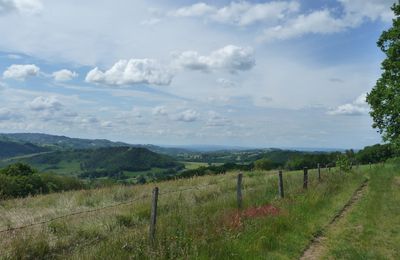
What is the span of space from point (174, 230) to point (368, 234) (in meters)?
6.30

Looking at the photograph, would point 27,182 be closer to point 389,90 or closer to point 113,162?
point 389,90

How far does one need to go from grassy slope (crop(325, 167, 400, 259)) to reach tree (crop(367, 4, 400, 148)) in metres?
11.5

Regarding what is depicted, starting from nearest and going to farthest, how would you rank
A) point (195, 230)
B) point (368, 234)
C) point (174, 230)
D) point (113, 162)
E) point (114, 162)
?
1. point (174, 230)
2. point (195, 230)
3. point (368, 234)
4. point (114, 162)
5. point (113, 162)

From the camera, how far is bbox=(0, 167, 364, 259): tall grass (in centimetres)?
919

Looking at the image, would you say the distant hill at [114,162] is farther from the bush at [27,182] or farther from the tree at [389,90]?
the tree at [389,90]

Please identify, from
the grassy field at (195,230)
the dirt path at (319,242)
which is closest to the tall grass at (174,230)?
the grassy field at (195,230)

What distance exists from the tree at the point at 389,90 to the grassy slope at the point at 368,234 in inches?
453

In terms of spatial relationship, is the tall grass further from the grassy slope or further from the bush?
the bush

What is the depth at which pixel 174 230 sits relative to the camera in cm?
1067

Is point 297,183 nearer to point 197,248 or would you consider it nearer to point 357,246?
point 357,246

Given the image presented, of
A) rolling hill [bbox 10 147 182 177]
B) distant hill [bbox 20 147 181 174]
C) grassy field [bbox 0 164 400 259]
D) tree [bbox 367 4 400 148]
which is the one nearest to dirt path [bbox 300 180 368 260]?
grassy field [bbox 0 164 400 259]

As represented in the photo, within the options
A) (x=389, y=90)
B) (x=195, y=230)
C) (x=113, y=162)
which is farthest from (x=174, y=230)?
(x=113, y=162)

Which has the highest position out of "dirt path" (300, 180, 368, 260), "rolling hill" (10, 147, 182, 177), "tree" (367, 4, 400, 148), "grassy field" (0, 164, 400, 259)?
"tree" (367, 4, 400, 148)

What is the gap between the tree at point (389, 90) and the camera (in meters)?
29.1
